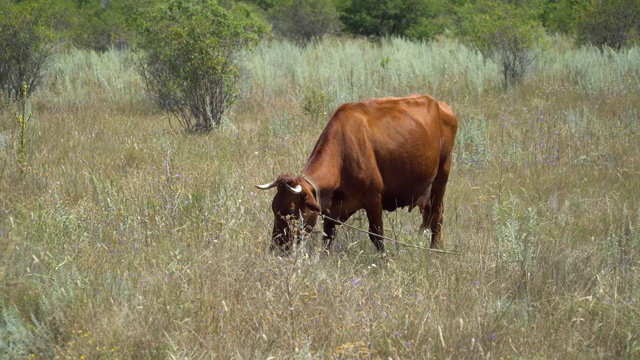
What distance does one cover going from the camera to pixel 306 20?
2580cm

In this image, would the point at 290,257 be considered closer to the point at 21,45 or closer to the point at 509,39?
the point at 21,45

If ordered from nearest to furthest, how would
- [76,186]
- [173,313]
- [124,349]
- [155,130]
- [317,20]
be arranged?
[124,349], [173,313], [76,186], [155,130], [317,20]

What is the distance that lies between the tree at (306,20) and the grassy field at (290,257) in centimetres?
1429

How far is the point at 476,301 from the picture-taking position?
205 inches

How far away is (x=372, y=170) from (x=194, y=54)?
593 cm

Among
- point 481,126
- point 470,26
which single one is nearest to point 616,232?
point 481,126

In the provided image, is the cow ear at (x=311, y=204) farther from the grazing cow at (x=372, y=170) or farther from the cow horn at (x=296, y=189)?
the cow horn at (x=296, y=189)

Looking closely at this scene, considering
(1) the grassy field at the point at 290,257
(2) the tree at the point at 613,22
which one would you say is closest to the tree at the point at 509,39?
(1) the grassy field at the point at 290,257

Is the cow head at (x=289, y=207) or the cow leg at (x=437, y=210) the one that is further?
the cow leg at (x=437, y=210)

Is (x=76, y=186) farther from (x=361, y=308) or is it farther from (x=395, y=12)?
(x=395, y=12)

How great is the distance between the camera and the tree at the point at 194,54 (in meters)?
11.6

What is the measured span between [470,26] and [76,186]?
13065 millimetres

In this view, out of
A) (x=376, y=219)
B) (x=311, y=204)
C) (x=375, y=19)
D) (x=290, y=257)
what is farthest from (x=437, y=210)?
(x=375, y=19)

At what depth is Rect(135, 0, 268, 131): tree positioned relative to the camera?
458 inches
